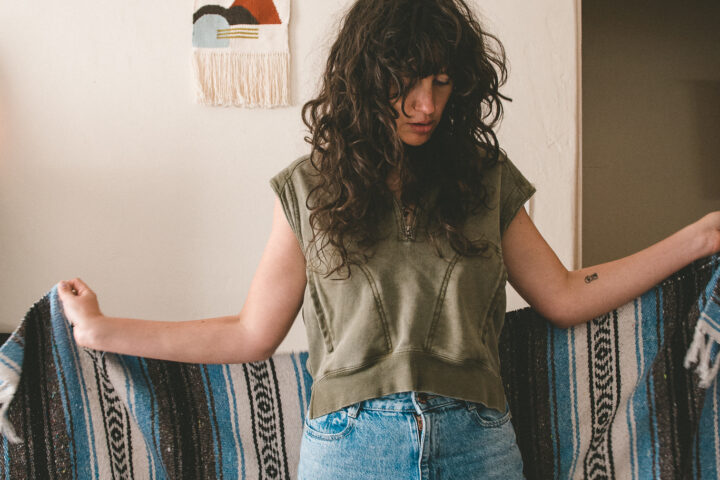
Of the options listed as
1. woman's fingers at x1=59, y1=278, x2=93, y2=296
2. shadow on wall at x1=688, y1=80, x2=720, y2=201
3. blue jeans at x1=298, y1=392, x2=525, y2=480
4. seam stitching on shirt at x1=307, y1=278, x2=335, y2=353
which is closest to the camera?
blue jeans at x1=298, y1=392, x2=525, y2=480

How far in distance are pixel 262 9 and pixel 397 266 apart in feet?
3.47

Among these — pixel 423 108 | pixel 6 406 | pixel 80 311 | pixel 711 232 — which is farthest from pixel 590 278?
pixel 6 406

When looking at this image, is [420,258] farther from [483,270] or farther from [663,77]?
[663,77]

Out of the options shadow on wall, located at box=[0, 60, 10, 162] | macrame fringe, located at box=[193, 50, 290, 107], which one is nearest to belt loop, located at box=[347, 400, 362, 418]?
macrame fringe, located at box=[193, 50, 290, 107]

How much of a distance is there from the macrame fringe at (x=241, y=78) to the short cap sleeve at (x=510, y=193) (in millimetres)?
839

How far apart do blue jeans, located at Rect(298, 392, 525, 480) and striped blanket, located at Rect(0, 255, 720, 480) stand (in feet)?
0.88

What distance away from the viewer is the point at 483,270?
89cm

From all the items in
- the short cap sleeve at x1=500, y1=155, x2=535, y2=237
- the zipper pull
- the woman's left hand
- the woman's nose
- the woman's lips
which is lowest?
the woman's left hand

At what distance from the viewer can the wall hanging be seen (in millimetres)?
1592

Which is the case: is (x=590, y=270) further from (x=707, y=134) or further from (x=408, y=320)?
(x=707, y=134)

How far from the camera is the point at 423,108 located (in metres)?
0.86

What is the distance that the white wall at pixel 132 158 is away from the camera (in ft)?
5.10

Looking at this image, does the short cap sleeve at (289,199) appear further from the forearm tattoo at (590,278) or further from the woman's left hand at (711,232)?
the woman's left hand at (711,232)

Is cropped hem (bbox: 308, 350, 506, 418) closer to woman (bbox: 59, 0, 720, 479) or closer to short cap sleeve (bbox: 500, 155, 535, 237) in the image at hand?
woman (bbox: 59, 0, 720, 479)
